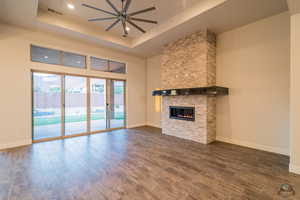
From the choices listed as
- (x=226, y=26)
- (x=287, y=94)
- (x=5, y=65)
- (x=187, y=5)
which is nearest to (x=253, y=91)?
(x=287, y=94)

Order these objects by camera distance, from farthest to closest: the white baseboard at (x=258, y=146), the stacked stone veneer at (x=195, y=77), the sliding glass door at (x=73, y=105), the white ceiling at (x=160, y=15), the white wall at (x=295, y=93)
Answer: the sliding glass door at (x=73, y=105) → the stacked stone veneer at (x=195, y=77) → the white baseboard at (x=258, y=146) → the white ceiling at (x=160, y=15) → the white wall at (x=295, y=93)

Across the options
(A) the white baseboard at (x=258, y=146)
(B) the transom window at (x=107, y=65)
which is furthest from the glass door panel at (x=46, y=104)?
(A) the white baseboard at (x=258, y=146)

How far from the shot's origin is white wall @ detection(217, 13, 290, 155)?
11.7ft

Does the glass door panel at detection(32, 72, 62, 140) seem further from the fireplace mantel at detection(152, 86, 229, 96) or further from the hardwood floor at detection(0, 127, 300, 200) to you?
the fireplace mantel at detection(152, 86, 229, 96)

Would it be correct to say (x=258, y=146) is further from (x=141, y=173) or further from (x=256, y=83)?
(x=141, y=173)

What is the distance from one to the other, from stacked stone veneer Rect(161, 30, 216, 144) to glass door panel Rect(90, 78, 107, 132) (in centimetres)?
290

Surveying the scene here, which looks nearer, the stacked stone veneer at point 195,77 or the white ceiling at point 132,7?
the white ceiling at point 132,7

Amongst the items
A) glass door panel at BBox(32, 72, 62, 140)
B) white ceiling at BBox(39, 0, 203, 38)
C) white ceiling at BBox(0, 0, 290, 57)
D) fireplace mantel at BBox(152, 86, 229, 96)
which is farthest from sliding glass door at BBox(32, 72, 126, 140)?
fireplace mantel at BBox(152, 86, 229, 96)

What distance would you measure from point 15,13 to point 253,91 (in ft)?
22.0

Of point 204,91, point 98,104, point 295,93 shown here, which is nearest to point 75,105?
point 98,104

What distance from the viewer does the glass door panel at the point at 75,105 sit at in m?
5.29

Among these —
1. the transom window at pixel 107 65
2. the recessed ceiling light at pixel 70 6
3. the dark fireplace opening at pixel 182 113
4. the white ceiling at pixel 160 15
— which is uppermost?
the recessed ceiling light at pixel 70 6

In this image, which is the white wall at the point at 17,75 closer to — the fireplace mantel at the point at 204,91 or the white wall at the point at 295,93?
the fireplace mantel at the point at 204,91

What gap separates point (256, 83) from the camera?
3.95 m
